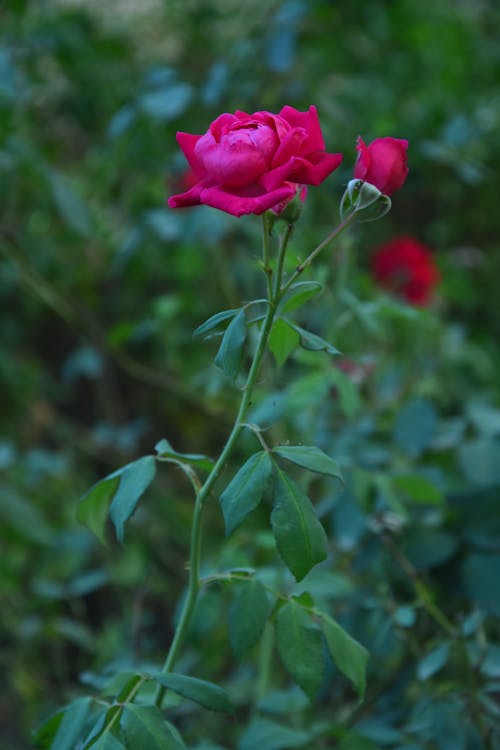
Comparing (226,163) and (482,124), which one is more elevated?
(226,163)

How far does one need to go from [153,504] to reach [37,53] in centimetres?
86

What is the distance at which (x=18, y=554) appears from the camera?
5.08 feet

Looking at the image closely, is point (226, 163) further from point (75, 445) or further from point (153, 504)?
point (75, 445)

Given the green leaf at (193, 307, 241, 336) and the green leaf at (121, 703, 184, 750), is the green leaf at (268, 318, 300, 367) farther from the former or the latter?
the green leaf at (121, 703, 184, 750)

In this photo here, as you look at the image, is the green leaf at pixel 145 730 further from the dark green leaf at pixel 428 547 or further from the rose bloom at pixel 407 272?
the rose bloom at pixel 407 272

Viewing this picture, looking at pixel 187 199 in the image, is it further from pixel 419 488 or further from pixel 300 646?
pixel 419 488

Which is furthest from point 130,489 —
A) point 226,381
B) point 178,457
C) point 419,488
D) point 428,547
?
point 226,381

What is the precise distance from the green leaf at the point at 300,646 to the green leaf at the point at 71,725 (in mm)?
150

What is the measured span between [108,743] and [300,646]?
0.51 ft

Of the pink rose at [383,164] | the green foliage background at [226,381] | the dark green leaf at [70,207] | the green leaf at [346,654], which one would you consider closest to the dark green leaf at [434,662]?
the green foliage background at [226,381]

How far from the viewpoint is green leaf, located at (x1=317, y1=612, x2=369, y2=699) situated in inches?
26.2

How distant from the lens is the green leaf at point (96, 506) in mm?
673

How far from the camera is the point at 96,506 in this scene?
682 millimetres

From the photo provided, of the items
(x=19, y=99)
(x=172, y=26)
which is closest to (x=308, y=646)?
(x=19, y=99)
